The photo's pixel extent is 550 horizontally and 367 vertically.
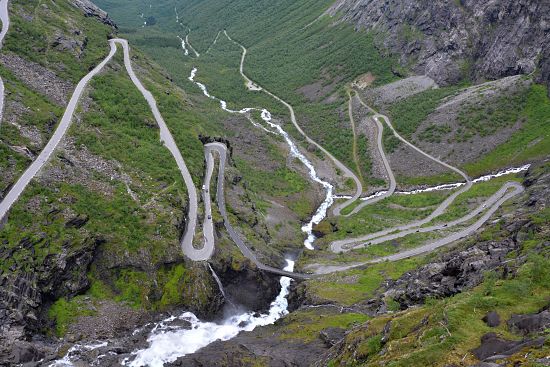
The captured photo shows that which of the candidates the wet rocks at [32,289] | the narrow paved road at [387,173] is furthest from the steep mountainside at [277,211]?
the narrow paved road at [387,173]

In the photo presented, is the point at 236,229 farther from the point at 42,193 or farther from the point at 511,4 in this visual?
the point at 511,4

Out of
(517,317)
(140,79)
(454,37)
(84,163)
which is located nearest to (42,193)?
(84,163)

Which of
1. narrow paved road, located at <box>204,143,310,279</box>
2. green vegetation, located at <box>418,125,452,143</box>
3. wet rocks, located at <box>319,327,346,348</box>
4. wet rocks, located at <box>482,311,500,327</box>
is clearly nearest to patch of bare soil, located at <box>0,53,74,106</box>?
narrow paved road, located at <box>204,143,310,279</box>

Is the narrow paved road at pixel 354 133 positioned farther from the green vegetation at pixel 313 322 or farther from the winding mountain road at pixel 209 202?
the green vegetation at pixel 313 322

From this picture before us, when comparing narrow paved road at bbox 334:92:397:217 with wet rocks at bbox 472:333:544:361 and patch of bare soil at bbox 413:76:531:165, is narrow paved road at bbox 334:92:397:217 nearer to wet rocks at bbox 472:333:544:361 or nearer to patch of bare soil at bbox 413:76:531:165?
patch of bare soil at bbox 413:76:531:165

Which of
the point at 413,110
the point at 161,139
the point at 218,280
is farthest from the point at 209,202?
the point at 413,110
